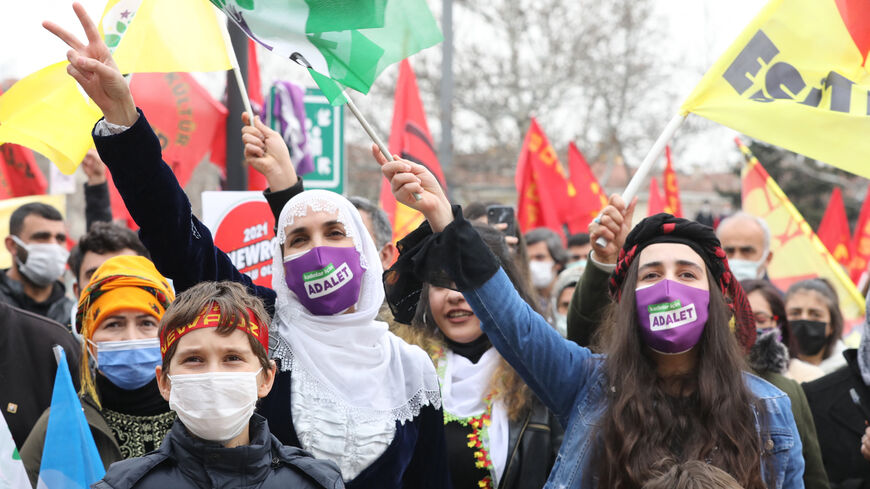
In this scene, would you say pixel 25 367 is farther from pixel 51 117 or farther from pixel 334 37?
pixel 334 37

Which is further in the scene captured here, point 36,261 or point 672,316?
point 36,261

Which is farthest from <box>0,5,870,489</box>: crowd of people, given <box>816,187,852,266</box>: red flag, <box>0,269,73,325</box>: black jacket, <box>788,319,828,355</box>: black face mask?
<box>816,187,852,266</box>: red flag

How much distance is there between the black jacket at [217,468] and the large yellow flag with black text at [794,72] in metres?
2.09

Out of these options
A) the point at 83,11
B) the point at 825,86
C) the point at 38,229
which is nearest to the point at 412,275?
the point at 83,11

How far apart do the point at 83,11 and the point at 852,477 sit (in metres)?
3.76

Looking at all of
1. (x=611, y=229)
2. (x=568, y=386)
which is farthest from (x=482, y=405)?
(x=611, y=229)

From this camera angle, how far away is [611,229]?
3.69 metres

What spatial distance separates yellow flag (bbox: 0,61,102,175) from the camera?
13.3 feet

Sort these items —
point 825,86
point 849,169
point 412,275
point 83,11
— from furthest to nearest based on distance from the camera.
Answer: point 825,86 → point 849,169 → point 412,275 → point 83,11

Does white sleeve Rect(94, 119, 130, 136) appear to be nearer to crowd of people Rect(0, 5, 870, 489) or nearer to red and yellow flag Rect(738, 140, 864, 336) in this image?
crowd of people Rect(0, 5, 870, 489)

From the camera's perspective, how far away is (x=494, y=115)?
2683 cm

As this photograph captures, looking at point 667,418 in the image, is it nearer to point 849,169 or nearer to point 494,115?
point 849,169

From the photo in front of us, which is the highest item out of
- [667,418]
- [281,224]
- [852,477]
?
[281,224]

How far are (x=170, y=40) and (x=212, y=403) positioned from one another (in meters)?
1.74
